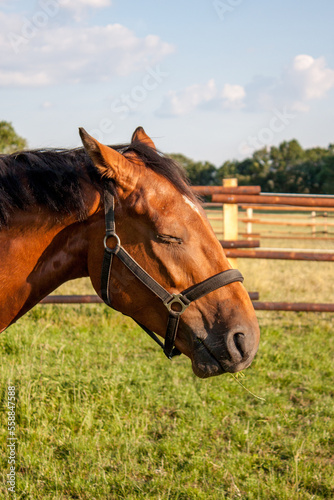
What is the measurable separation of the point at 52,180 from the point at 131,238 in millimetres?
412

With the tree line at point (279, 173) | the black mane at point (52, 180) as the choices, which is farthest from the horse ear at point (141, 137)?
the tree line at point (279, 173)

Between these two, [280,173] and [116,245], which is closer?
[116,245]

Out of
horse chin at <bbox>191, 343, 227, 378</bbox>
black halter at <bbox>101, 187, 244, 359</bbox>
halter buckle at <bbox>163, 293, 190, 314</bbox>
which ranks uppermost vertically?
black halter at <bbox>101, 187, 244, 359</bbox>

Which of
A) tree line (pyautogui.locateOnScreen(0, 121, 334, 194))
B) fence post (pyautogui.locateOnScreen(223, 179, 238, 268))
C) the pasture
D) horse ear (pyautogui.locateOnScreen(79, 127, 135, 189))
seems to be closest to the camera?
horse ear (pyautogui.locateOnScreen(79, 127, 135, 189))

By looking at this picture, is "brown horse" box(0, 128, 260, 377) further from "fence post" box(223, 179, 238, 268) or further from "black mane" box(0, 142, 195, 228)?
"fence post" box(223, 179, 238, 268)

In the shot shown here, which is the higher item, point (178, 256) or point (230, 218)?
point (230, 218)

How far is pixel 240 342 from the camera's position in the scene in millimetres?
1739

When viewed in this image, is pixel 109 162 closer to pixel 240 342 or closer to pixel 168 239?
pixel 168 239

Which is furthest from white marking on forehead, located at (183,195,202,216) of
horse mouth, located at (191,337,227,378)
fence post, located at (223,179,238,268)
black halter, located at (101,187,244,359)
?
fence post, located at (223,179,238,268)

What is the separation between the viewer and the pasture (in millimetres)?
2512

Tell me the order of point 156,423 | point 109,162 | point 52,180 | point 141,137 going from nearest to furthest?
1. point 109,162
2. point 52,180
3. point 141,137
4. point 156,423

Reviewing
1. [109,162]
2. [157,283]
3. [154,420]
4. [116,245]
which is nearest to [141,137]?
[109,162]

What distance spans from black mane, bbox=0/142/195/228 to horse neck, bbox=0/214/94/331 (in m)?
0.06

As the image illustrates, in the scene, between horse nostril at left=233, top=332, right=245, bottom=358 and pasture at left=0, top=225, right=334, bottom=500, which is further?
pasture at left=0, top=225, right=334, bottom=500
